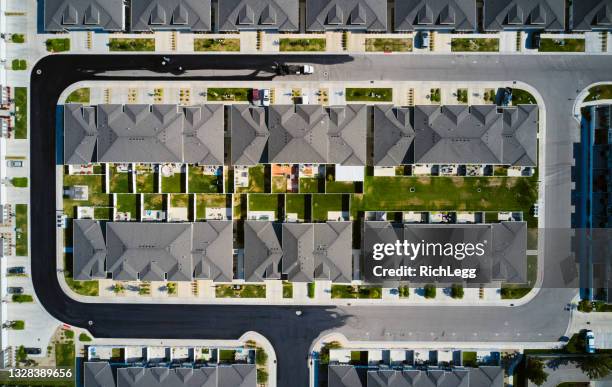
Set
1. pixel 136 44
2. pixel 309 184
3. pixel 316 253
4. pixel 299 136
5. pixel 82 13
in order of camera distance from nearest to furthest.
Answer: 1. pixel 299 136
2. pixel 316 253
3. pixel 82 13
4. pixel 136 44
5. pixel 309 184

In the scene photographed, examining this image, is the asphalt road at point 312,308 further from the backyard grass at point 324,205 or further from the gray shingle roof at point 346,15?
the backyard grass at point 324,205

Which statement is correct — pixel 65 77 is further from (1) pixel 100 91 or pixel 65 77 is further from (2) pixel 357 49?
(2) pixel 357 49

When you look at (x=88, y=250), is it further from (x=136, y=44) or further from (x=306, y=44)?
(x=306, y=44)

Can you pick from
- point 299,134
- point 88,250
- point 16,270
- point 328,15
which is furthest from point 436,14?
point 16,270

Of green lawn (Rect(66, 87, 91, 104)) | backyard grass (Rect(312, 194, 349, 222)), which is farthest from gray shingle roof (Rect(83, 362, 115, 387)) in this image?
green lawn (Rect(66, 87, 91, 104))

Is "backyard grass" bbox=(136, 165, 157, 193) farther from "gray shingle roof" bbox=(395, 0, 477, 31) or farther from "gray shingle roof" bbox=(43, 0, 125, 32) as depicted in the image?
"gray shingle roof" bbox=(395, 0, 477, 31)

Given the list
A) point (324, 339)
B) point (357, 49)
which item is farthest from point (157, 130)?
point (324, 339)
